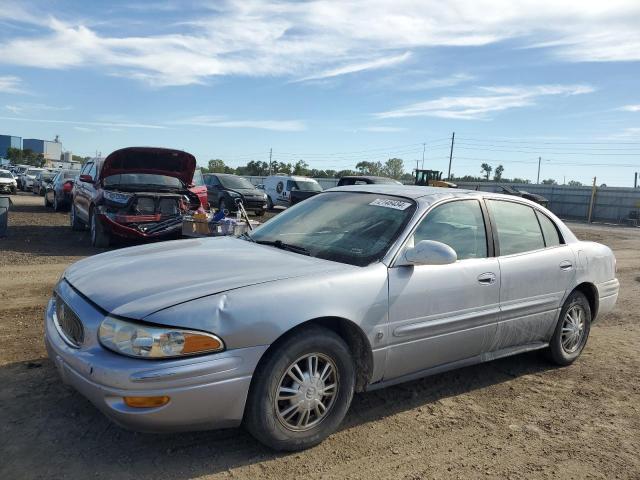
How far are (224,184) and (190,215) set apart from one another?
456 inches

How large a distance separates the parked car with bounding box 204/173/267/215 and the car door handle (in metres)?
16.2

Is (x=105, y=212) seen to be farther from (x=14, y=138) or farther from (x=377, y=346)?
(x=14, y=138)

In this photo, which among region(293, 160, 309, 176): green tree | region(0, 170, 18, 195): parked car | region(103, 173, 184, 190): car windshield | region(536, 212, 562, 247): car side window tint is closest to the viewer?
region(536, 212, 562, 247): car side window tint

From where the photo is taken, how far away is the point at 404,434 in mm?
3498

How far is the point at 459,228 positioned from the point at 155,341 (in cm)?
243

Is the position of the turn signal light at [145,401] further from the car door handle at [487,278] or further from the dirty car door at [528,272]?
the dirty car door at [528,272]

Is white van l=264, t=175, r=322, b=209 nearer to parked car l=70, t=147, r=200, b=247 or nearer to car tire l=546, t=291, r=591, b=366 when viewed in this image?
parked car l=70, t=147, r=200, b=247

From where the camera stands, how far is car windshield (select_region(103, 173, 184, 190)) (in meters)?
10.2

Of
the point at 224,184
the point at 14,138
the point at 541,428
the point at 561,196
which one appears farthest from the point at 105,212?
the point at 14,138

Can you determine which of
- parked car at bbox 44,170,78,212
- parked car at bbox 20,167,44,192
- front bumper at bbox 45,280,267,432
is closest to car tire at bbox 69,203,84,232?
parked car at bbox 44,170,78,212

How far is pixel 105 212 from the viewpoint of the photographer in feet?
32.2

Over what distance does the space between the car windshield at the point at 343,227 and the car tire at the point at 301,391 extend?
0.63 metres

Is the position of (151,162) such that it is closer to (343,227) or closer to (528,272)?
(343,227)

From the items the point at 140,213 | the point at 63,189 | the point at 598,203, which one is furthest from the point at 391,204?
the point at 598,203
